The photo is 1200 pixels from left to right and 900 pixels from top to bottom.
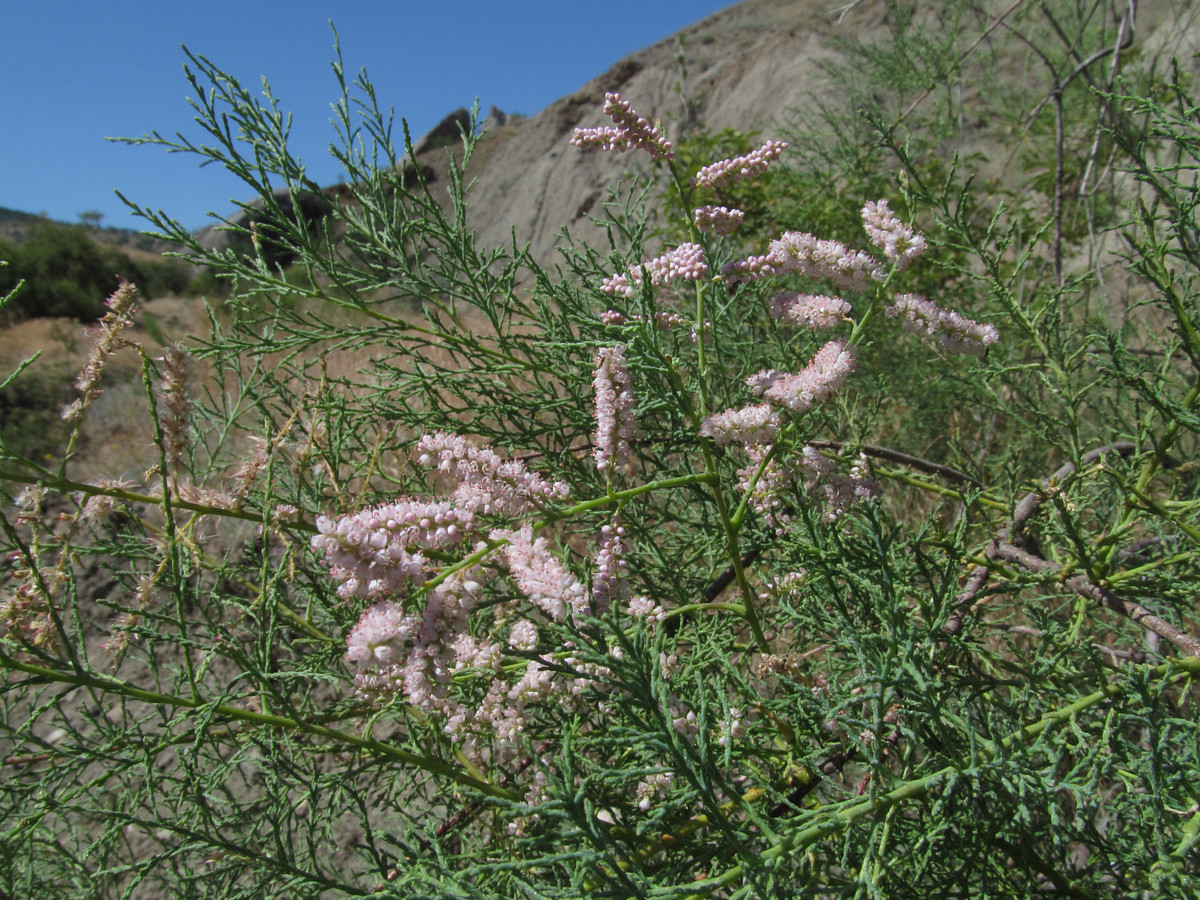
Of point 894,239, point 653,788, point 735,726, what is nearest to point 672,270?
point 894,239

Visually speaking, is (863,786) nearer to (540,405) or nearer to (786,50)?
(540,405)

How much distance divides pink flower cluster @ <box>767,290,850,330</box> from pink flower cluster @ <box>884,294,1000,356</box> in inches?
4.2

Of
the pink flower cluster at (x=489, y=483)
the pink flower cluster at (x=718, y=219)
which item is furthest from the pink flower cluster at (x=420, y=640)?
the pink flower cluster at (x=718, y=219)

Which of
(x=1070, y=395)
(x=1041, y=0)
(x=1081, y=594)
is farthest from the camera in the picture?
(x=1041, y=0)

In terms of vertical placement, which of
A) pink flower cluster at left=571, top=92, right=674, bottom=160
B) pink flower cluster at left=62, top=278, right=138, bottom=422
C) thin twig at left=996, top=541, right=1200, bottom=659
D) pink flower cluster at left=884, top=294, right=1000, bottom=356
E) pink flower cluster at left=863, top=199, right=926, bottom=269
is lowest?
thin twig at left=996, top=541, right=1200, bottom=659

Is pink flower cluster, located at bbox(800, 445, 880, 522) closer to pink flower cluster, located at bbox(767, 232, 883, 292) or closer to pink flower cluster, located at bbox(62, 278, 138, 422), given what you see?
pink flower cluster, located at bbox(767, 232, 883, 292)

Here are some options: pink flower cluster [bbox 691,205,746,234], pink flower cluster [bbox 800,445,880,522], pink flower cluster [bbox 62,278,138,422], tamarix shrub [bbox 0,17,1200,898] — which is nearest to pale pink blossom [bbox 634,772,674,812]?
tamarix shrub [bbox 0,17,1200,898]

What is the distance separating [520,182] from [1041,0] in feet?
76.5

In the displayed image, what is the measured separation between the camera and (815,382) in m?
1.05

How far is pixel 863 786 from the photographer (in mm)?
1197

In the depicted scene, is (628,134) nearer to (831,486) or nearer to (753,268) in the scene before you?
(753,268)

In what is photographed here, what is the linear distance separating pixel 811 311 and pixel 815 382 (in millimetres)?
246

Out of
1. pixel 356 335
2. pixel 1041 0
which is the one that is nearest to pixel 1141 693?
pixel 356 335

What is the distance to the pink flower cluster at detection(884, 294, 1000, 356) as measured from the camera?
4.08ft
